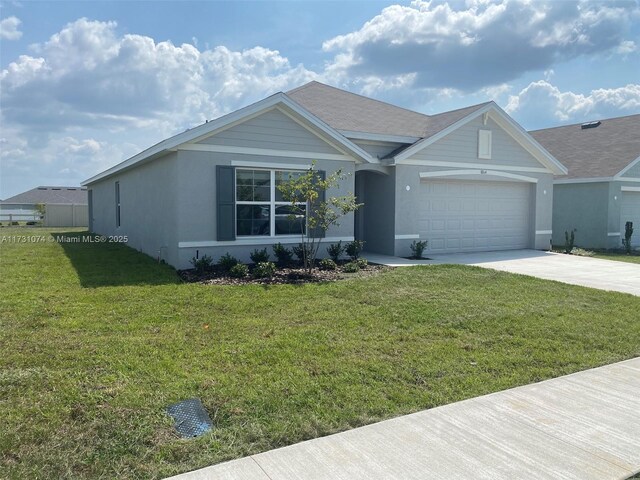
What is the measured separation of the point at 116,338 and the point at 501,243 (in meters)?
14.3

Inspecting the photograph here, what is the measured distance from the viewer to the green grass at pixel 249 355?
3.79m

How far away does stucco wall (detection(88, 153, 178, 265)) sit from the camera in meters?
11.9

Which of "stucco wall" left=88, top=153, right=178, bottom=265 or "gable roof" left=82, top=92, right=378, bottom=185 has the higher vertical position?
"gable roof" left=82, top=92, right=378, bottom=185

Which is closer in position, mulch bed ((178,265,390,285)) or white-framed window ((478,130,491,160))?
mulch bed ((178,265,390,285))

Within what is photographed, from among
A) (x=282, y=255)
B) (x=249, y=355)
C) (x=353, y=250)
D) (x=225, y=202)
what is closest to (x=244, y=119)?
(x=225, y=202)

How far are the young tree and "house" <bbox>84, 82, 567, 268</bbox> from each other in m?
0.36

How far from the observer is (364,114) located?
1661cm

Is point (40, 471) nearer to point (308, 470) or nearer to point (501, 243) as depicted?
point (308, 470)

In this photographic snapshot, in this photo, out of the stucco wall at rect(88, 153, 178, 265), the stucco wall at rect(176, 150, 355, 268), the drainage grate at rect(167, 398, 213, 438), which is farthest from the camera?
the stucco wall at rect(88, 153, 178, 265)

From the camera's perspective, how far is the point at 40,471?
3.33m

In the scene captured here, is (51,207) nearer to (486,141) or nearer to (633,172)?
(486,141)

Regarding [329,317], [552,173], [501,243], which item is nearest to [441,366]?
[329,317]

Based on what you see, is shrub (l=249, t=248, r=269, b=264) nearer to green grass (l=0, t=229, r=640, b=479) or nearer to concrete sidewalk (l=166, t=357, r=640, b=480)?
green grass (l=0, t=229, r=640, b=479)

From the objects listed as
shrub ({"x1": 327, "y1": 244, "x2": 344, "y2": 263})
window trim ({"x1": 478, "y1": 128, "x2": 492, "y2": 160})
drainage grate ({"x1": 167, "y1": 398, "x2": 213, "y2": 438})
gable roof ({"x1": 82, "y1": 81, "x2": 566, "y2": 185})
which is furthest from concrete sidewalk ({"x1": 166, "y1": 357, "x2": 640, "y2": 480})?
window trim ({"x1": 478, "y1": 128, "x2": 492, "y2": 160})
